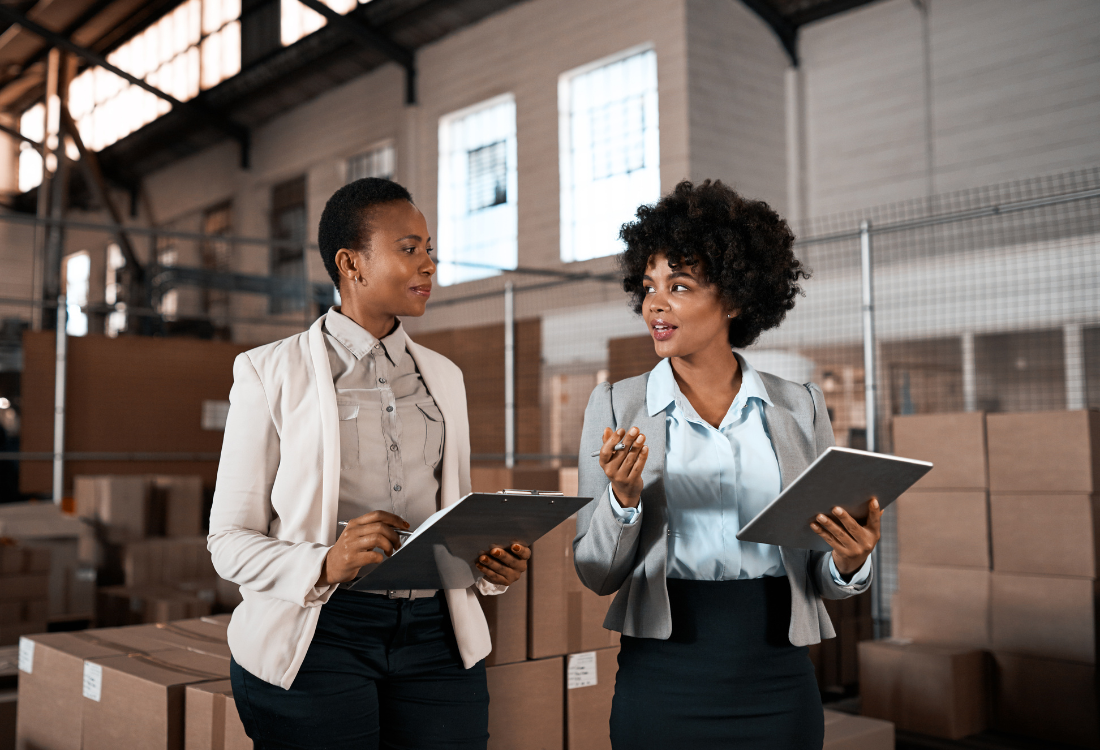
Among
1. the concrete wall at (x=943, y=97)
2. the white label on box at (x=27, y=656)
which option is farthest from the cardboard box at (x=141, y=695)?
the concrete wall at (x=943, y=97)

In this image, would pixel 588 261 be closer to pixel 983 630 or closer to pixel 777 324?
pixel 983 630

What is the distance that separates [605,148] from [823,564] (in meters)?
7.21

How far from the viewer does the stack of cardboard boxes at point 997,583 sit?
3383 millimetres

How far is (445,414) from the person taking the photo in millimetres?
1578

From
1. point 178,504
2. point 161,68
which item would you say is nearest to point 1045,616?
point 178,504

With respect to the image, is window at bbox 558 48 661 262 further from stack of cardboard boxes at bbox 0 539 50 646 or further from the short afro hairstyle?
the short afro hairstyle

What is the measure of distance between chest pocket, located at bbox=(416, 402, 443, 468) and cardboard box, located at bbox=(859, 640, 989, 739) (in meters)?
2.73

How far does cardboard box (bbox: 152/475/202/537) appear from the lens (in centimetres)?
551

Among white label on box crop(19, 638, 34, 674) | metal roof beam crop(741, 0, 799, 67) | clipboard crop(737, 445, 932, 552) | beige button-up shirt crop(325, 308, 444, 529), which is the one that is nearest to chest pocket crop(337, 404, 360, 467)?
beige button-up shirt crop(325, 308, 444, 529)

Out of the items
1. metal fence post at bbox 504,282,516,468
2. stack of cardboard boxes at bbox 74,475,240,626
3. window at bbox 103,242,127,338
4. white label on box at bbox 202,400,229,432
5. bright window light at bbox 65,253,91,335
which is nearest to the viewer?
stack of cardboard boxes at bbox 74,475,240,626

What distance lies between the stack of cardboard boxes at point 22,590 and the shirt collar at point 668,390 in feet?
12.5

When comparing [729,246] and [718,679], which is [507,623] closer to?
[718,679]

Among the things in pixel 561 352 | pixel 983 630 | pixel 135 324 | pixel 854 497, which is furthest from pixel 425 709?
pixel 135 324

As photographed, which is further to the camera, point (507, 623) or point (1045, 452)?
point (1045, 452)
